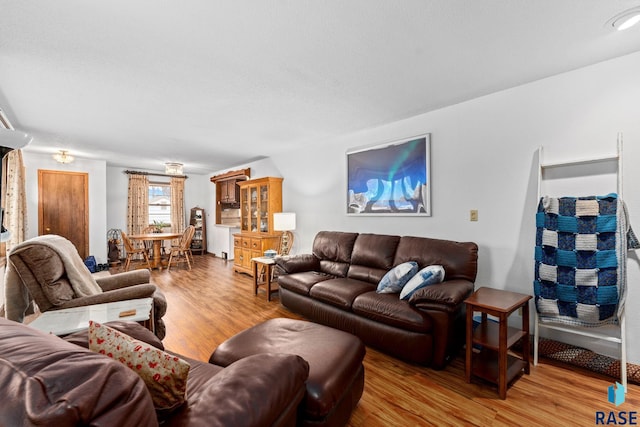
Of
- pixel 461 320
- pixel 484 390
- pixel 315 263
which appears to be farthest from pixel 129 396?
pixel 315 263

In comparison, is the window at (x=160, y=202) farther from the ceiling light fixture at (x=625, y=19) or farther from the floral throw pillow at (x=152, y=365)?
the ceiling light fixture at (x=625, y=19)

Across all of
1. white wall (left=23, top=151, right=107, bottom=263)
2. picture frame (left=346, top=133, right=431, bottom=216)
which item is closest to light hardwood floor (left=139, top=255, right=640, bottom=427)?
Result: picture frame (left=346, top=133, right=431, bottom=216)

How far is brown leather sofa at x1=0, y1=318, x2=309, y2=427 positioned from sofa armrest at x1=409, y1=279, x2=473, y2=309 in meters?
1.48

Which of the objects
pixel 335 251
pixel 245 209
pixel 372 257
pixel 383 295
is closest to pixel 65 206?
pixel 245 209

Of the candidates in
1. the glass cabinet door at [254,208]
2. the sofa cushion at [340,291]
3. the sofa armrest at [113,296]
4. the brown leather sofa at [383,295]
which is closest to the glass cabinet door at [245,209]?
the glass cabinet door at [254,208]

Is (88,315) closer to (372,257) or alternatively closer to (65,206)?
(372,257)

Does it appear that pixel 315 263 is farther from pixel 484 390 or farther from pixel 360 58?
pixel 360 58

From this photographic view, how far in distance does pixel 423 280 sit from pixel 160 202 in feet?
23.8

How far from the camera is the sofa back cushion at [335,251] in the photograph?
354 centimetres

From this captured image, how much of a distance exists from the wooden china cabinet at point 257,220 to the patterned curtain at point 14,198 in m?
3.26

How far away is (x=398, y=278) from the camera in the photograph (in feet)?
8.92

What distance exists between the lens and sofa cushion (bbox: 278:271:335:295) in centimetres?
317

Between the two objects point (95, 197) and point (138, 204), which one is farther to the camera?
point (138, 204)

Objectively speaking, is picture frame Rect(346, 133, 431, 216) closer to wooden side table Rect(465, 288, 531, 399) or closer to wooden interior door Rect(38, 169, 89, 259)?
wooden side table Rect(465, 288, 531, 399)
